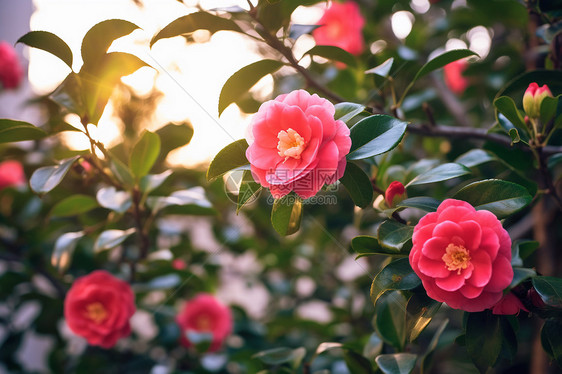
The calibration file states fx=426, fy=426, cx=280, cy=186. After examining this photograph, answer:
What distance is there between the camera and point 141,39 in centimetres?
101

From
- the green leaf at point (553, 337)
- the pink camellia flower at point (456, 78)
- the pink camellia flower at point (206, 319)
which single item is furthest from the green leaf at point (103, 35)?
the pink camellia flower at point (456, 78)

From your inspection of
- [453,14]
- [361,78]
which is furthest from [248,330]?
[453,14]

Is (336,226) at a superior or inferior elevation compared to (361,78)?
inferior

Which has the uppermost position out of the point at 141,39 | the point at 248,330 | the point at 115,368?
the point at 141,39

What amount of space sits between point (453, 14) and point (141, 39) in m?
0.82

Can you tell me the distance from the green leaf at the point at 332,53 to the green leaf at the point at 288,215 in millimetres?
283

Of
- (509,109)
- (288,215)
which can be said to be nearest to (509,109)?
(509,109)

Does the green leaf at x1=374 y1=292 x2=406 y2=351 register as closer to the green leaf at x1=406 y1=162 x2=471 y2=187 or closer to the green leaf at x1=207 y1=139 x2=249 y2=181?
the green leaf at x1=406 y1=162 x2=471 y2=187

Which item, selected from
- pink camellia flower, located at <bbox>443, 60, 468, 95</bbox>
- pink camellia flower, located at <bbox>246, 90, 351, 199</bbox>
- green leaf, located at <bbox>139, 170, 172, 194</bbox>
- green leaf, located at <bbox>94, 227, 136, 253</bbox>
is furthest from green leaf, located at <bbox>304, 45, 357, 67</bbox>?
pink camellia flower, located at <bbox>443, 60, 468, 95</bbox>

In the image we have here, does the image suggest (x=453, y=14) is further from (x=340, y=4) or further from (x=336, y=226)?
(x=336, y=226)

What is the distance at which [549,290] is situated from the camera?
18.0 inches

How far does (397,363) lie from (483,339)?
0.15 metres

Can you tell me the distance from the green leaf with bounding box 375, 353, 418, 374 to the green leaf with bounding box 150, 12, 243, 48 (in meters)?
0.54

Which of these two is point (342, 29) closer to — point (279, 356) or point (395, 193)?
point (395, 193)
